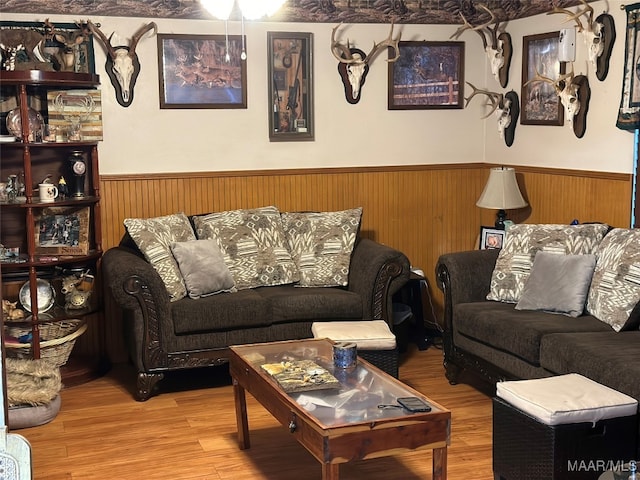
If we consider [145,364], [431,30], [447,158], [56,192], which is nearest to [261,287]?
[145,364]

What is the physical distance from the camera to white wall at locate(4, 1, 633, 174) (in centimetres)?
544

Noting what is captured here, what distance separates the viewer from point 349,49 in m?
6.01

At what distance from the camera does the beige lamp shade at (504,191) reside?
5801 millimetres

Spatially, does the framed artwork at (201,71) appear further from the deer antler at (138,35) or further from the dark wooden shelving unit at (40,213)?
the dark wooden shelving unit at (40,213)

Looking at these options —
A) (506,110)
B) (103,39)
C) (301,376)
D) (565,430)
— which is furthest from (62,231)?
(565,430)

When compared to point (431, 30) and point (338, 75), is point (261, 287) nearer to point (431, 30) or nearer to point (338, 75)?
point (338, 75)

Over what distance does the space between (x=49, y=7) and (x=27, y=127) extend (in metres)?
0.84

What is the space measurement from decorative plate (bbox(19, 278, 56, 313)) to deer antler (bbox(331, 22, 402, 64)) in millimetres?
2481

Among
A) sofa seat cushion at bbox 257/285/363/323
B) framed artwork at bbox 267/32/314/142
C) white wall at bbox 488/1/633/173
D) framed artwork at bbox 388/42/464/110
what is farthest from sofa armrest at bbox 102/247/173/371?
white wall at bbox 488/1/633/173

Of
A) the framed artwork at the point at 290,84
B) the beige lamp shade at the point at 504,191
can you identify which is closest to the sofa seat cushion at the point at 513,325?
the beige lamp shade at the point at 504,191

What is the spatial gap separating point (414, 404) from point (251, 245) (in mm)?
2445

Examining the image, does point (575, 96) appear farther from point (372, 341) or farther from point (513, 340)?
point (372, 341)

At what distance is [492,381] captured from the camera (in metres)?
4.64

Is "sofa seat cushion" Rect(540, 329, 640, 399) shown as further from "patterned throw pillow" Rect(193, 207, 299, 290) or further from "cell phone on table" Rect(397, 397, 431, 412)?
"patterned throw pillow" Rect(193, 207, 299, 290)
